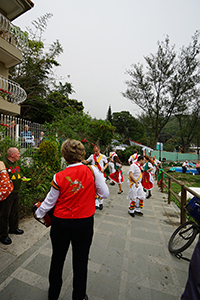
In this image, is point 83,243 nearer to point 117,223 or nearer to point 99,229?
point 99,229

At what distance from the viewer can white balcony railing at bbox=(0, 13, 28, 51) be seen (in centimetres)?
824

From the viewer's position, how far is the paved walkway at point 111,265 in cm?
199

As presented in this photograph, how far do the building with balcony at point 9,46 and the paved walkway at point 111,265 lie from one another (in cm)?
698

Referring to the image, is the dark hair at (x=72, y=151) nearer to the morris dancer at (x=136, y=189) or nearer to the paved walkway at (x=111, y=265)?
the paved walkway at (x=111, y=265)

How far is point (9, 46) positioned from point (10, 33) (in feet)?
3.19

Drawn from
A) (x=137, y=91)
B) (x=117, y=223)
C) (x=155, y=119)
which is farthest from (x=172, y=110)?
(x=117, y=223)

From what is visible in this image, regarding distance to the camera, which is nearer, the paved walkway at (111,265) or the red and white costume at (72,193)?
the red and white costume at (72,193)

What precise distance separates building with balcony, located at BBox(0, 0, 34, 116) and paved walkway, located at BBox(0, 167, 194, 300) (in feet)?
22.9

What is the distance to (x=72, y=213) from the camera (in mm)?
1518

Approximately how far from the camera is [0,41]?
26.9ft

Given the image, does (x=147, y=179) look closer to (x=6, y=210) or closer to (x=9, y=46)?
Answer: (x=6, y=210)

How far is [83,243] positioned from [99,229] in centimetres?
227

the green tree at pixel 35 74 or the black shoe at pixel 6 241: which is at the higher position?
the green tree at pixel 35 74

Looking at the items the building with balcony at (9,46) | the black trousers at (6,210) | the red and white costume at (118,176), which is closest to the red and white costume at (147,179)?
the red and white costume at (118,176)
